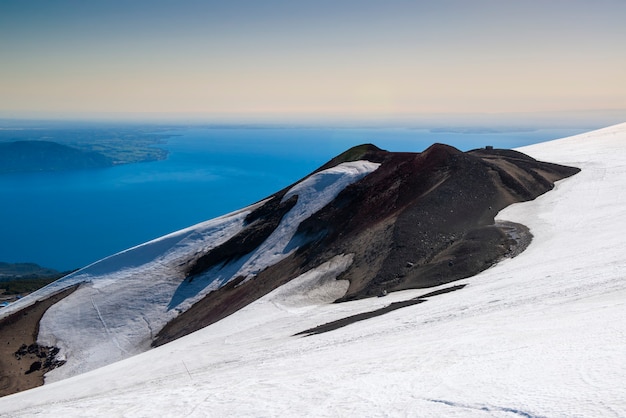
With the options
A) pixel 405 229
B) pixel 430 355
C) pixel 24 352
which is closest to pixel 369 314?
pixel 430 355

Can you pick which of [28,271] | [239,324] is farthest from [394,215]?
[28,271]

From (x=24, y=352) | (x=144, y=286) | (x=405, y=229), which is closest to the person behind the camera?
(x=405, y=229)

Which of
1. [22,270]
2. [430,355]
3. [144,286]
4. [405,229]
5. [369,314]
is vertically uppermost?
[430,355]

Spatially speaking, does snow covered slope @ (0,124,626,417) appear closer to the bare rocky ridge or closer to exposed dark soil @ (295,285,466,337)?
exposed dark soil @ (295,285,466,337)

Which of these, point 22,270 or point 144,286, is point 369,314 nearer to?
point 144,286

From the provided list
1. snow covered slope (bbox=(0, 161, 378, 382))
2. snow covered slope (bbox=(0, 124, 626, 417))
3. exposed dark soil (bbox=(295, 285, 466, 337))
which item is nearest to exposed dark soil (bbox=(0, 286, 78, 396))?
snow covered slope (bbox=(0, 161, 378, 382))

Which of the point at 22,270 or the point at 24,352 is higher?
the point at 24,352

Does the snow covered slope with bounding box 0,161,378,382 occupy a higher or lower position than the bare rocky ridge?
lower
